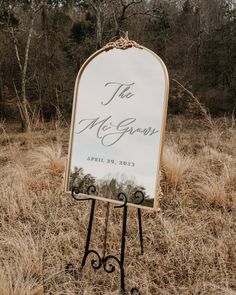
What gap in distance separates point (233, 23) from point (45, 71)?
26.6ft

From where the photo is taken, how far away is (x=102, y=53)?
5.73 ft

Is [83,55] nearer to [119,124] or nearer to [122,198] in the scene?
[119,124]

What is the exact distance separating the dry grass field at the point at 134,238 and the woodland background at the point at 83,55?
1021 centimetres

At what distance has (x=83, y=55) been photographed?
1616 centimetres

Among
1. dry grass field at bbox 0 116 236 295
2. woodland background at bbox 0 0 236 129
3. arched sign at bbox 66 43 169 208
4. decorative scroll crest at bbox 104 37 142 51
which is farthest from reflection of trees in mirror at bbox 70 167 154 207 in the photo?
woodland background at bbox 0 0 236 129

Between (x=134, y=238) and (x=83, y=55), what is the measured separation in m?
14.8

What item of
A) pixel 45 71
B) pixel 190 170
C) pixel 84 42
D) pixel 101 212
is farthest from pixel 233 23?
pixel 101 212

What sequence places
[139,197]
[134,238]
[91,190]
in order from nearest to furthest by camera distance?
[139,197] < [91,190] < [134,238]

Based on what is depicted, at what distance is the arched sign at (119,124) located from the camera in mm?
1605

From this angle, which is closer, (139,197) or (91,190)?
(139,197)

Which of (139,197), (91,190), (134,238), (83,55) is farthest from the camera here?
(83,55)

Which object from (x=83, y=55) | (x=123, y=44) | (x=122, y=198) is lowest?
(x=122, y=198)

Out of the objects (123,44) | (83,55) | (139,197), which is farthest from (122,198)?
(83,55)

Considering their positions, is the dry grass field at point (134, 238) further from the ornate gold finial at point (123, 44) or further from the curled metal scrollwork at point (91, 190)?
the ornate gold finial at point (123, 44)
